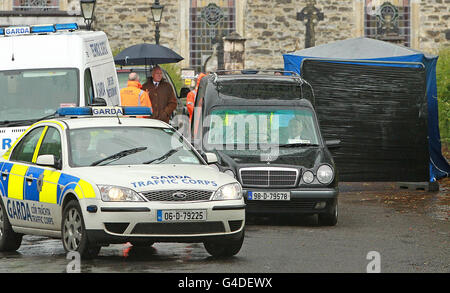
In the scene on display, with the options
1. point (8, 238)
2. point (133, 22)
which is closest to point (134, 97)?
point (8, 238)

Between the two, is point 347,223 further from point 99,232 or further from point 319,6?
point 319,6

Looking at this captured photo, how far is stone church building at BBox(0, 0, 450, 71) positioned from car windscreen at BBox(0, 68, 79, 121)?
29.3 metres

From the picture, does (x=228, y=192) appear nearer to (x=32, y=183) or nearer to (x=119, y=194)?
(x=119, y=194)

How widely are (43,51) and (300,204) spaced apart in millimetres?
5401

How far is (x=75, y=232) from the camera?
11.2m

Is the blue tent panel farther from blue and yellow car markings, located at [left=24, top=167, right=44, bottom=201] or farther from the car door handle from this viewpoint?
blue and yellow car markings, located at [left=24, top=167, right=44, bottom=201]

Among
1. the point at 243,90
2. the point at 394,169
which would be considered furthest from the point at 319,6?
the point at 243,90

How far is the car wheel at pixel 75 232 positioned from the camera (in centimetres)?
1098

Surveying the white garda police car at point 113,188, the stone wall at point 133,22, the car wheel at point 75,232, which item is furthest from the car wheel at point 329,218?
the stone wall at point 133,22

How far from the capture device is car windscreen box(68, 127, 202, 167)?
11827 millimetres

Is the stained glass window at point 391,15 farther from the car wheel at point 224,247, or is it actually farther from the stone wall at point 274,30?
the car wheel at point 224,247

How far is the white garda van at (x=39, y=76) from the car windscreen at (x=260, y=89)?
2184 mm

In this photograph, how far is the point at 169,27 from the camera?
157 ft
